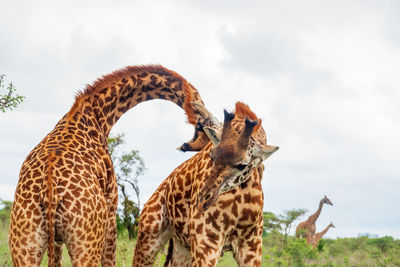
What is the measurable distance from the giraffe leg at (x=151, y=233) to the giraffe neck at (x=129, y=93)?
1.22 m

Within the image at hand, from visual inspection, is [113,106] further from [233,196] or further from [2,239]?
[2,239]

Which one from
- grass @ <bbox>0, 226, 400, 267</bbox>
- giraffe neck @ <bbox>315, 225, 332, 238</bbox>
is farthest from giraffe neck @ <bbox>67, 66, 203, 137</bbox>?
giraffe neck @ <bbox>315, 225, 332, 238</bbox>

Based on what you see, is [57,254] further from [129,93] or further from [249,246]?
[249,246]

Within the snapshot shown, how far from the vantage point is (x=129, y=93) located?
714 cm

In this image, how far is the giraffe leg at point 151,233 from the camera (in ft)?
20.3

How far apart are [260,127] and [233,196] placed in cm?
78

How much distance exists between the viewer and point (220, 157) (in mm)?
4715

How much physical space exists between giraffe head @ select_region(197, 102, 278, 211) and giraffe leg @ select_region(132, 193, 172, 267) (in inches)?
59.0

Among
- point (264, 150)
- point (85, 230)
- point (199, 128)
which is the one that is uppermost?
point (199, 128)

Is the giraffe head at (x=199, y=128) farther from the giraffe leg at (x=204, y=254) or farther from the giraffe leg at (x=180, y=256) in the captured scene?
the giraffe leg at (x=204, y=254)

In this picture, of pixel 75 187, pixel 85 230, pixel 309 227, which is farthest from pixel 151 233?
pixel 309 227

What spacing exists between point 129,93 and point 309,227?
63.7 feet

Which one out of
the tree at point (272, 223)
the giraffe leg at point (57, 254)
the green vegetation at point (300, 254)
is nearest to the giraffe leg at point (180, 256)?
the giraffe leg at point (57, 254)

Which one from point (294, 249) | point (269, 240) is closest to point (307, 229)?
point (269, 240)
